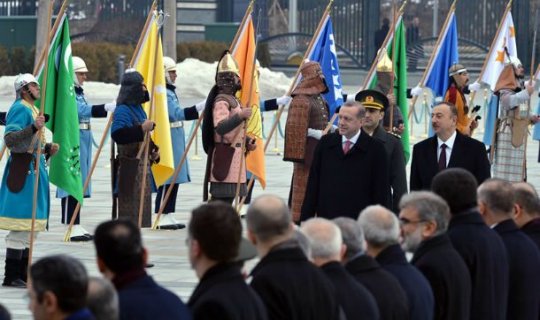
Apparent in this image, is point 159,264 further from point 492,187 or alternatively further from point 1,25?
point 1,25

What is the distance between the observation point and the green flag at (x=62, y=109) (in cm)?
1294

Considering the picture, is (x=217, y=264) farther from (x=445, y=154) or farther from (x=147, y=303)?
(x=445, y=154)

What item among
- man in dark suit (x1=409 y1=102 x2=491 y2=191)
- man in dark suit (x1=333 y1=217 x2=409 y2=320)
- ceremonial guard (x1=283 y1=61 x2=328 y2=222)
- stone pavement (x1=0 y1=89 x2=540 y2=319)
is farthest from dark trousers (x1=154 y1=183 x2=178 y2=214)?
man in dark suit (x1=333 y1=217 x2=409 y2=320)

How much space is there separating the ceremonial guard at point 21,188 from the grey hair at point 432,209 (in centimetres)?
511

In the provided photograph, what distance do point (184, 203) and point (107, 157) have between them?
6.26 meters

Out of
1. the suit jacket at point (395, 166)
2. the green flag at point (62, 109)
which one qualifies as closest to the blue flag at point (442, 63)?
the green flag at point (62, 109)

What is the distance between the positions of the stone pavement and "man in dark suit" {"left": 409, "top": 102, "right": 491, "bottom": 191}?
163 cm

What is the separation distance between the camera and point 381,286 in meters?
6.63

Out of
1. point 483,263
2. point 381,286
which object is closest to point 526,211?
point 483,263

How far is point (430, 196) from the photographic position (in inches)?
283

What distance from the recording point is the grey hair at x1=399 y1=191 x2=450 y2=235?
7.13 metres

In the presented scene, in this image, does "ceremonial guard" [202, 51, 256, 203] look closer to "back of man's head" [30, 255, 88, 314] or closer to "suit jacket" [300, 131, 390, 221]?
"suit jacket" [300, 131, 390, 221]

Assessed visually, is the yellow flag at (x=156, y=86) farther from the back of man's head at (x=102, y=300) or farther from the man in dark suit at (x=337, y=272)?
the back of man's head at (x=102, y=300)

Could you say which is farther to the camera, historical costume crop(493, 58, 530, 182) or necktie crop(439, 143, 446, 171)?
historical costume crop(493, 58, 530, 182)
